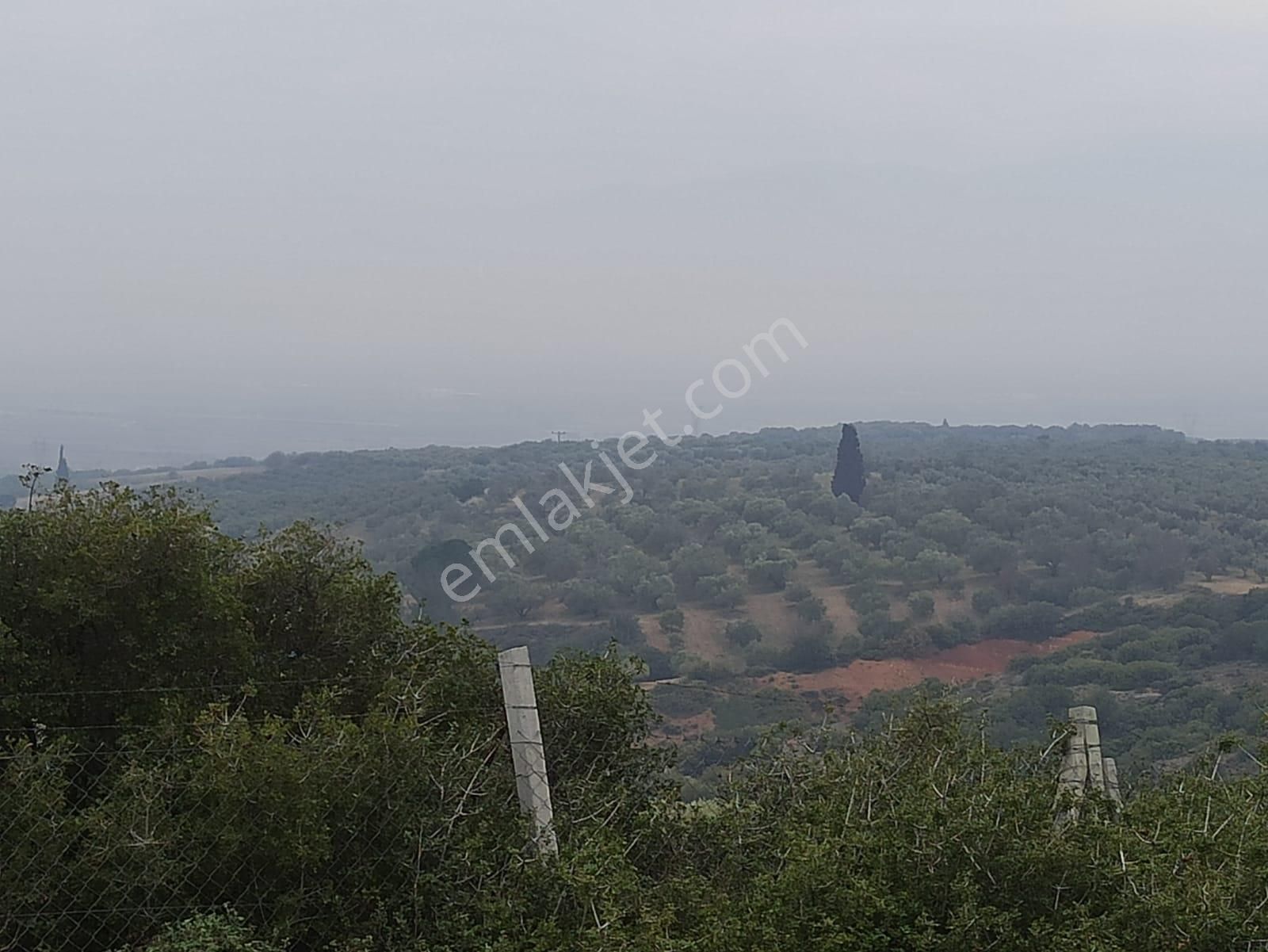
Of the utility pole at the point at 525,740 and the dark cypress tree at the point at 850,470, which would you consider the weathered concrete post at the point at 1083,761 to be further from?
the dark cypress tree at the point at 850,470

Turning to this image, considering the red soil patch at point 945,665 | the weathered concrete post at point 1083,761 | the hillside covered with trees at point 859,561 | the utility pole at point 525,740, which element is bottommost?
the red soil patch at point 945,665

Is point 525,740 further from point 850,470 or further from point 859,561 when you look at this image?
point 850,470

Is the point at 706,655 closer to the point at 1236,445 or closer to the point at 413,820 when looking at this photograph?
the point at 413,820

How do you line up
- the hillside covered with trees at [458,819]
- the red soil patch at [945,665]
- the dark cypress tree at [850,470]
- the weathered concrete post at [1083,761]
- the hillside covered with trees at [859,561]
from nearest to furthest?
the hillside covered with trees at [458,819] < the weathered concrete post at [1083,761] < the hillside covered with trees at [859,561] < the red soil patch at [945,665] < the dark cypress tree at [850,470]

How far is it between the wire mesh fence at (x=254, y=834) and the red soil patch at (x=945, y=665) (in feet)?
62.3

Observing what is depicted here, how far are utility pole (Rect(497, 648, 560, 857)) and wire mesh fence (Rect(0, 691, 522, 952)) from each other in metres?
0.12

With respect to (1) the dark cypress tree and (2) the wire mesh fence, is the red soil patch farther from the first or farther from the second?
(2) the wire mesh fence

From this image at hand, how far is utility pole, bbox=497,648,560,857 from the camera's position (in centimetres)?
449

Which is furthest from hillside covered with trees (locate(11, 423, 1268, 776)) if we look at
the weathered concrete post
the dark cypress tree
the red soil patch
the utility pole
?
the utility pole

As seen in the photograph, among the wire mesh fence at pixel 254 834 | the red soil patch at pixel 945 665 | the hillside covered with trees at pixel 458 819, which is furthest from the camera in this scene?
the red soil patch at pixel 945 665

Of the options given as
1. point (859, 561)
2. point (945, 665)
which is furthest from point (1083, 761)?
point (859, 561)

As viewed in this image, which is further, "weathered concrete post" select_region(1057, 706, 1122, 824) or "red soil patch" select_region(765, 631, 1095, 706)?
"red soil patch" select_region(765, 631, 1095, 706)

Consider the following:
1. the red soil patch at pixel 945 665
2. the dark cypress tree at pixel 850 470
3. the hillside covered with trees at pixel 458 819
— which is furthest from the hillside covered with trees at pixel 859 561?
the hillside covered with trees at pixel 458 819

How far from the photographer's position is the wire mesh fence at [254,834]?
154 inches
